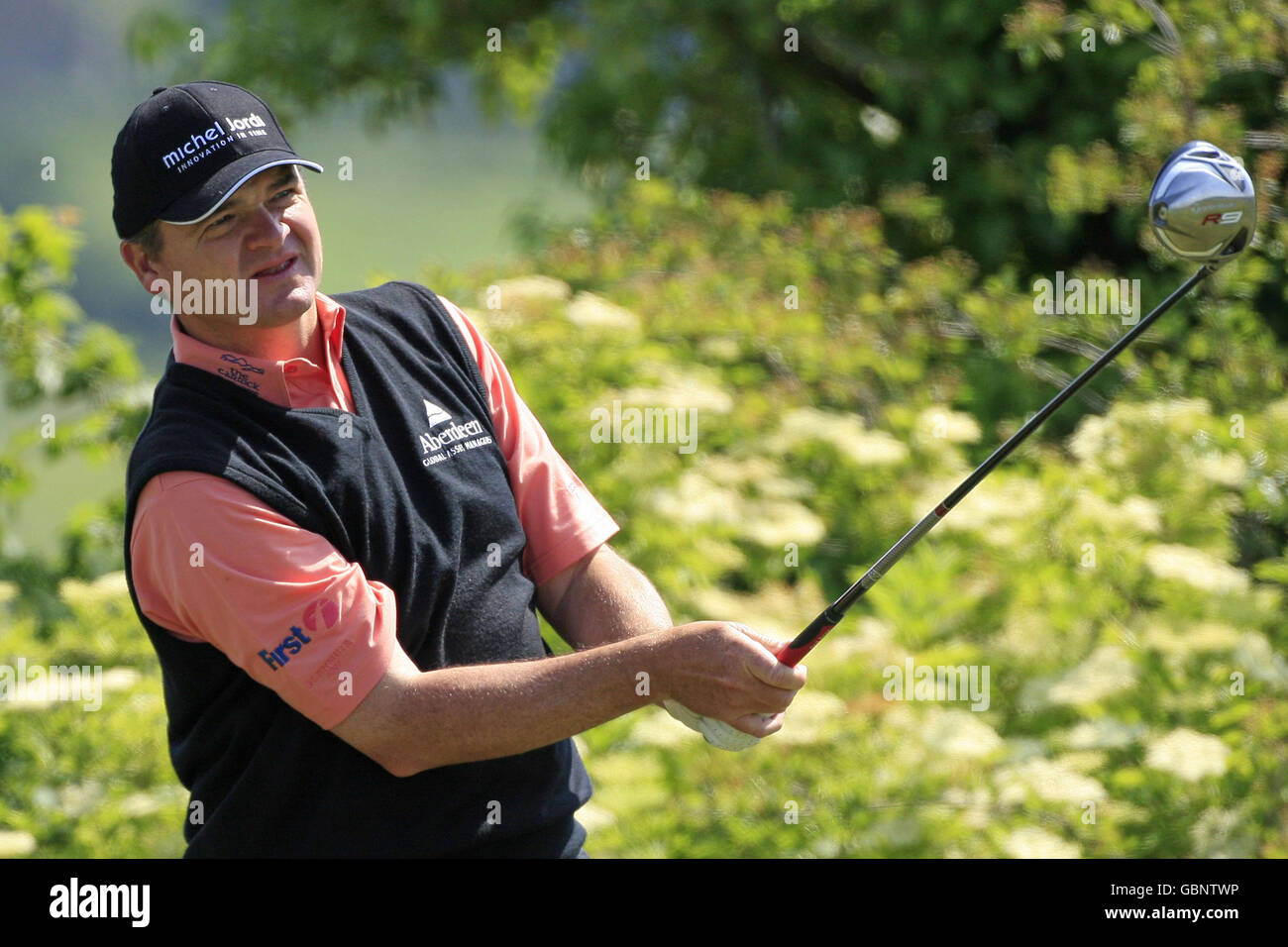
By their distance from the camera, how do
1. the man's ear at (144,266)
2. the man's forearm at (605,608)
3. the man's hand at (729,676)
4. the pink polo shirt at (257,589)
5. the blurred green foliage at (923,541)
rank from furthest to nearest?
the blurred green foliage at (923,541)
the man's forearm at (605,608)
the man's ear at (144,266)
the man's hand at (729,676)
the pink polo shirt at (257,589)

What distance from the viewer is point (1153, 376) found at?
500 centimetres

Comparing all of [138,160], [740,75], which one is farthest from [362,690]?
[740,75]

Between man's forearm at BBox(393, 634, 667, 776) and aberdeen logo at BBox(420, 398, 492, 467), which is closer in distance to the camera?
man's forearm at BBox(393, 634, 667, 776)

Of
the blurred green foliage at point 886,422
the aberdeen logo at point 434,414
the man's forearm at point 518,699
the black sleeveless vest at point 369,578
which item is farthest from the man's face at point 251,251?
the blurred green foliage at point 886,422

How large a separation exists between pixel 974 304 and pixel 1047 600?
5.78 ft

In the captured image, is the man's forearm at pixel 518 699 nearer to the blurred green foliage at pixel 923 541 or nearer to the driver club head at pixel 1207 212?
the driver club head at pixel 1207 212

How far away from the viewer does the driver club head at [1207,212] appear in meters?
1.84

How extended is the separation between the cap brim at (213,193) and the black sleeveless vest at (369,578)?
20cm

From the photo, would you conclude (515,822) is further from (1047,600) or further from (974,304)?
(974,304)

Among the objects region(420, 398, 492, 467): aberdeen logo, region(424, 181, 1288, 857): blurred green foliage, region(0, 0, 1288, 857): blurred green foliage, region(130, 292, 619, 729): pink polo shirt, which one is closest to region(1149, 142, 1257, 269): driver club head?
region(0, 0, 1288, 857): blurred green foliage

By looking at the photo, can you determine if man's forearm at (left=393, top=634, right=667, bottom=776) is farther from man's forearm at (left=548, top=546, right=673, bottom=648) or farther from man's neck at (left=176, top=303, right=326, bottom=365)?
man's neck at (left=176, top=303, right=326, bottom=365)

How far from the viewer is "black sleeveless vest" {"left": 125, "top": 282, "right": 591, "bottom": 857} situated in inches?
69.4

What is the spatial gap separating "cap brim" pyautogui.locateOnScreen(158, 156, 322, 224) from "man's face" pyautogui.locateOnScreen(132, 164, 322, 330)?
0.9 inches
